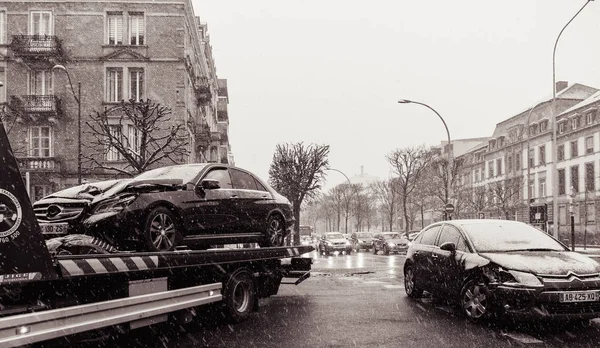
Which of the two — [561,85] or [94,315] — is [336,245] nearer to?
[94,315]

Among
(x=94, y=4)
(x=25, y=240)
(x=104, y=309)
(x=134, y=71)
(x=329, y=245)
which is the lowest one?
(x=329, y=245)

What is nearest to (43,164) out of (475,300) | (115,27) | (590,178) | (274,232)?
(115,27)

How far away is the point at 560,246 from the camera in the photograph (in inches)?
358

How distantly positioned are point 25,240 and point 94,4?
3499cm

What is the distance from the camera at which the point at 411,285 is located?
445 inches

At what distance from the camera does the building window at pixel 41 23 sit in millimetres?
36438

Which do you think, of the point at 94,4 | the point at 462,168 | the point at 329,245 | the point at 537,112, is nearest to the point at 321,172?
the point at 329,245

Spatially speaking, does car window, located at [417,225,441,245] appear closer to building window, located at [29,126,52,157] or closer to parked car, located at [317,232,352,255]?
building window, located at [29,126,52,157]

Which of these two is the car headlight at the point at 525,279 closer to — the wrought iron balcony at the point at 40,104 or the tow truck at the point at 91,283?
the tow truck at the point at 91,283

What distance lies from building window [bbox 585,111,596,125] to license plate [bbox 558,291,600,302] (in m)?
50.7

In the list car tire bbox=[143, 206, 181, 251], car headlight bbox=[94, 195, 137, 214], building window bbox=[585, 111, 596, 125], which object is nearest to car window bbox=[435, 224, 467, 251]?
car tire bbox=[143, 206, 181, 251]

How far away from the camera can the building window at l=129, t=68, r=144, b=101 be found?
119 ft

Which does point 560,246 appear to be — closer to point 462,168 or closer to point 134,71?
point 134,71

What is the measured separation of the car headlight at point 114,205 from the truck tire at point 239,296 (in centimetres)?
188
